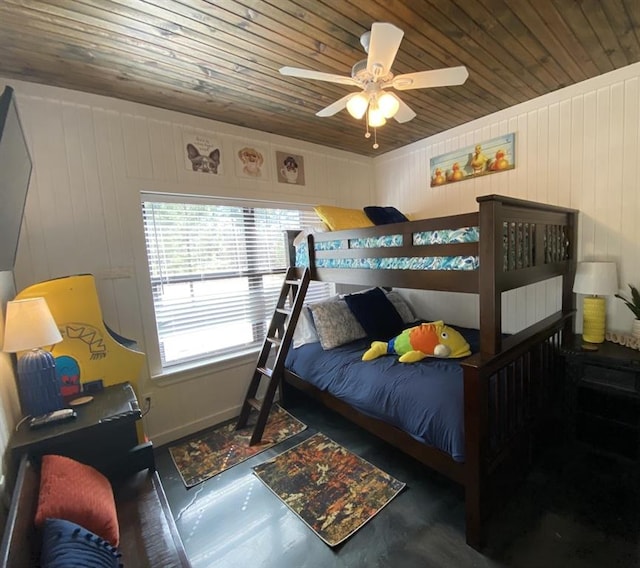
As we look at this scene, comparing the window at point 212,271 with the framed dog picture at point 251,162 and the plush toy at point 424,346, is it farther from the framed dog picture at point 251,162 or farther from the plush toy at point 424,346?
the plush toy at point 424,346

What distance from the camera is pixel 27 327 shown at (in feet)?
4.72

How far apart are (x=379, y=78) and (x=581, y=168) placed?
1.84m

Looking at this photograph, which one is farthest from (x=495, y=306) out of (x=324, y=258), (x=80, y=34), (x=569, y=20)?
(x=80, y=34)

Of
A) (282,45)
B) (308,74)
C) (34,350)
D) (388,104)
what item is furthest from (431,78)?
(34,350)

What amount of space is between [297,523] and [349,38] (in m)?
2.63

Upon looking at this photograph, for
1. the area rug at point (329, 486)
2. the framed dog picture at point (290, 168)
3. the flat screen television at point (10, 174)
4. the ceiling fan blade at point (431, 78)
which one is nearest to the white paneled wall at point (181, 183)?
the framed dog picture at point (290, 168)

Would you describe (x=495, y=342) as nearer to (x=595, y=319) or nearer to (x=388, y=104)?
(x=595, y=319)

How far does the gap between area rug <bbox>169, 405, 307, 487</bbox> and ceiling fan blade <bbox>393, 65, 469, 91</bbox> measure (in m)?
2.53

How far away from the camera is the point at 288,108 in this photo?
2443 mm

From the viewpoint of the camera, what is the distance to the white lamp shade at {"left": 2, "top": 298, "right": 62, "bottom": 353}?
1.42 metres

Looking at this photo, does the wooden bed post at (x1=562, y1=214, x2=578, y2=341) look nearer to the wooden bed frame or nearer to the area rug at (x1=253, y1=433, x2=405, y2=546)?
the wooden bed frame

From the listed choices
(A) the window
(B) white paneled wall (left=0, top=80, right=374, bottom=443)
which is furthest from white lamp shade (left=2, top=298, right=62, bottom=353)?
(A) the window

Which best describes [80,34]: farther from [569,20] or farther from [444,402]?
[444,402]

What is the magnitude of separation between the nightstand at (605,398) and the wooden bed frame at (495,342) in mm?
125
